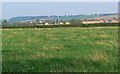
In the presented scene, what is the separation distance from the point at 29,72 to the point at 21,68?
0.62 meters

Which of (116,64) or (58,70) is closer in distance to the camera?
(58,70)

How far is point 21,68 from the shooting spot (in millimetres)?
8523

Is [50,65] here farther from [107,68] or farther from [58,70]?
[107,68]

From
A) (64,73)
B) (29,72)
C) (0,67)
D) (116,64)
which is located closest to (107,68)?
Result: (116,64)

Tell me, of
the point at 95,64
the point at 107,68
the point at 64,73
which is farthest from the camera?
the point at 95,64

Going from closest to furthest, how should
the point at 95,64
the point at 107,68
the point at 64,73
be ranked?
1. the point at 64,73
2. the point at 107,68
3. the point at 95,64

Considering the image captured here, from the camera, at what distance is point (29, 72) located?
7.97 m

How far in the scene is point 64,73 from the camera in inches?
308

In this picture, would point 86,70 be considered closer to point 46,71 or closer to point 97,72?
point 97,72

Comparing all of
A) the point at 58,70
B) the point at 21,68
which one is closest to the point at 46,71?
the point at 58,70

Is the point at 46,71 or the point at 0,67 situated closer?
the point at 46,71

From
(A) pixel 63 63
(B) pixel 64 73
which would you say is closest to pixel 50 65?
(A) pixel 63 63

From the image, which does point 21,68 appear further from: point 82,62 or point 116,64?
point 116,64

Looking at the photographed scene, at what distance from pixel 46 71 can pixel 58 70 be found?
31 centimetres
